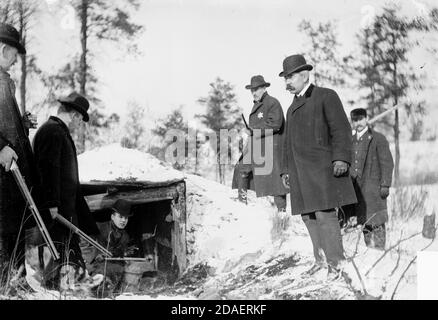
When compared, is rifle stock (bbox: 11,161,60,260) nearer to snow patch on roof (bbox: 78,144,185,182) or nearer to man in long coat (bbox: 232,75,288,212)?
snow patch on roof (bbox: 78,144,185,182)

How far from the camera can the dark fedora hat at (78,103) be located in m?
5.00

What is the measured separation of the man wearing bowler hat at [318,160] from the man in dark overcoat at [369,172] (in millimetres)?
1068

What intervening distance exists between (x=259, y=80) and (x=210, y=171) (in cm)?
144

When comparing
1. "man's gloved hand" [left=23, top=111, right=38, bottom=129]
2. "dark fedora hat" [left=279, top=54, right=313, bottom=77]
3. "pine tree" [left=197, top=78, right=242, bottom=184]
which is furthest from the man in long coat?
"man's gloved hand" [left=23, top=111, right=38, bottom=129]

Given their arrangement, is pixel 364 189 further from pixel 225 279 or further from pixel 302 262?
pixel 225 279

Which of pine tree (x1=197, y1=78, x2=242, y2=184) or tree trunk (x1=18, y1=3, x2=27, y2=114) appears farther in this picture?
pine tree (x1=197, y1=78, x2=242, y2=184)

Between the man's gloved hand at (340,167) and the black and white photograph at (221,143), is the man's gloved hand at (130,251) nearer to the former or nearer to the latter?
the black and white photograph at (221,143)

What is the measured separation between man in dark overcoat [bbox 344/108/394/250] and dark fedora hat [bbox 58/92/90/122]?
2.55 meters

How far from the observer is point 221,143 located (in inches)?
253

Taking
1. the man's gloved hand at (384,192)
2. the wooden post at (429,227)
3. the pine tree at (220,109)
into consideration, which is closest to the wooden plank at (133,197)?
the pine tree at (220,109)

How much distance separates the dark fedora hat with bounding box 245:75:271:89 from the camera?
18.9ft

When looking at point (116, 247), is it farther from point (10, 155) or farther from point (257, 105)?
point (257, 105)

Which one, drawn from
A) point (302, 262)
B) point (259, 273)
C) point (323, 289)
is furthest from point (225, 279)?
point (323, 289)

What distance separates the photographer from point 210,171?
6750 millimetres
